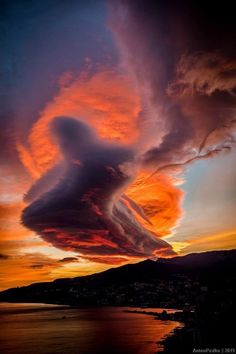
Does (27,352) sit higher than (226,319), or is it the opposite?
(226,319)

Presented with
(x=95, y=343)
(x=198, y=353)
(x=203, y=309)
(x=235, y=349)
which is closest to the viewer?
(x=235, y=349)

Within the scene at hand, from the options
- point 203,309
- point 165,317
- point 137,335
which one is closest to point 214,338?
point 137,335

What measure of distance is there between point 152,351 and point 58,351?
64.8 ft

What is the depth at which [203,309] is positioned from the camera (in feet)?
360

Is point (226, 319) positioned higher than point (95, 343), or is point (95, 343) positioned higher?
point (226, 319)

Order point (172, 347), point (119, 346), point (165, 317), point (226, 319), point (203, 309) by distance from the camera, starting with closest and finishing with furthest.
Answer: point (172, 347), point (226, 319), point (119, 346), point (203, 309), point (165, 317)

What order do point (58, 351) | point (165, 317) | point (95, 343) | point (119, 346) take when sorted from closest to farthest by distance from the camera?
point (58, 351) → point (119, 346) → point (95, 343) → point (165, 317)

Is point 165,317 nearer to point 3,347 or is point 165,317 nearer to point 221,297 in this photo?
point 221,297

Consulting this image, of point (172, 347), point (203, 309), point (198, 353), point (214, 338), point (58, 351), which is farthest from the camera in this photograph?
point (203, 309)

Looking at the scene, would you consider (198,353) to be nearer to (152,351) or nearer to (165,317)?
(152,351)

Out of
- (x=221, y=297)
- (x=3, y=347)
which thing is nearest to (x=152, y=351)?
(x=3, y=347)

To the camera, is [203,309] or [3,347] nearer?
[3,347]

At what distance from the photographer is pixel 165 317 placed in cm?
14125

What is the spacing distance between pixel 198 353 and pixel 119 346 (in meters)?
35.8
